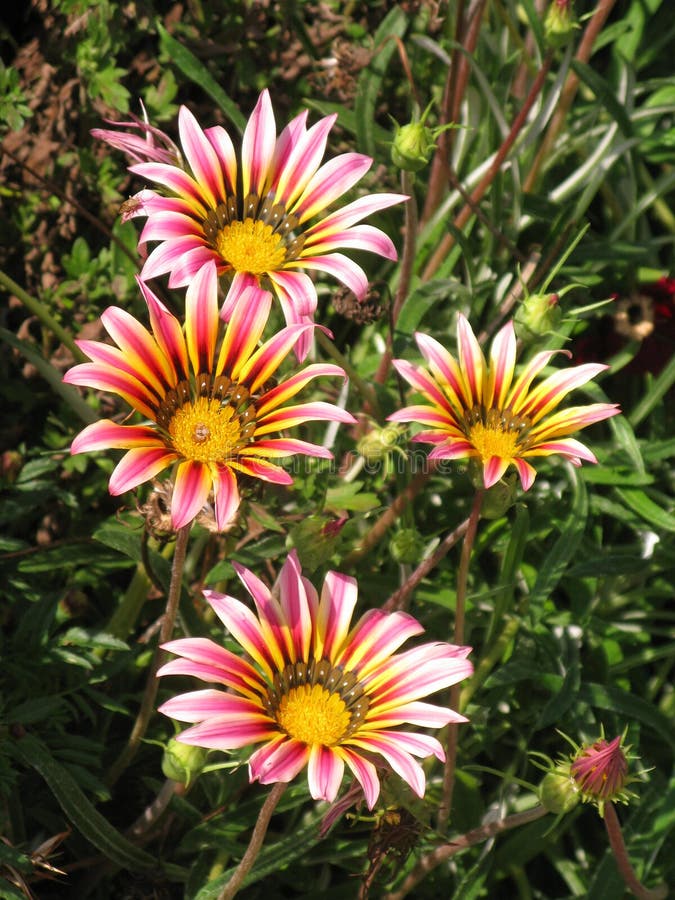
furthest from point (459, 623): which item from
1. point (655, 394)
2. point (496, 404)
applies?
point (655, 394)

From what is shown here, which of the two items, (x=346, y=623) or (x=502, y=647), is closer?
(x=346, y=623)

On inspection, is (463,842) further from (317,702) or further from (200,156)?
(200,156)

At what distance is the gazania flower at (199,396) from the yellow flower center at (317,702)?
27 cm

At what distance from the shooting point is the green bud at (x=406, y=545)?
177 cm

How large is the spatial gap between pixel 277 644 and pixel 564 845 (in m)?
1.15

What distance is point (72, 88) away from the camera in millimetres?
2336

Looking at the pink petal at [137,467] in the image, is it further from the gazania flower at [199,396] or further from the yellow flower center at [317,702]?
the yellow flower center at [317,702]

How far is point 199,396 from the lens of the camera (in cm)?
154

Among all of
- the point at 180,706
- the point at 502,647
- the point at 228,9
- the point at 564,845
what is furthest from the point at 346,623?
the point at 228,9

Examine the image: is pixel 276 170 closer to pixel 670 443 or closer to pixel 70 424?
pixel 70 424

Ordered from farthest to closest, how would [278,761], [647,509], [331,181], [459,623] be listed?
[647,509] → [331,181] → [459,623] → [278,761]

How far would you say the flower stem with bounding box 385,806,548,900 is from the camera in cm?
155

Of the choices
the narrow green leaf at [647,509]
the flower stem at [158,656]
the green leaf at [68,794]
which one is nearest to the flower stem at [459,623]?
the flower stem at [158,656]

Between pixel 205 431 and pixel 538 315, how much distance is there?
1.81 ft
